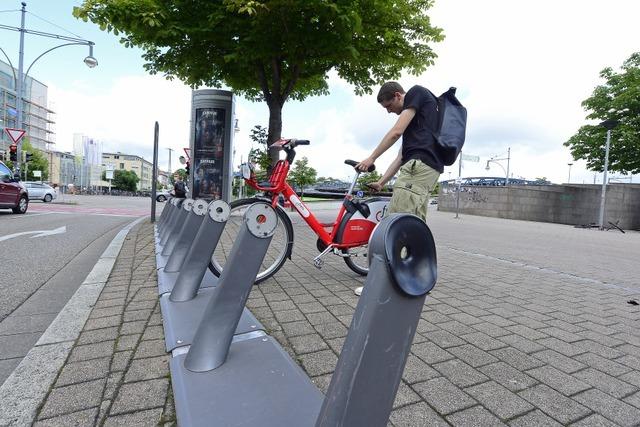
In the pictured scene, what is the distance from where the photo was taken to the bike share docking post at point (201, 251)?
8.46 feet

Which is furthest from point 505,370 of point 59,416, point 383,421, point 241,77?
point 241,77

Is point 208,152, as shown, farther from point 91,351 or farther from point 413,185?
point 91,351

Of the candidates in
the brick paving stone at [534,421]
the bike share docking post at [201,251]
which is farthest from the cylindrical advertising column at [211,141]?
the brick paving stone at [534,421]

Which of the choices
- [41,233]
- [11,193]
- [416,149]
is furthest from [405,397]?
[11,193]

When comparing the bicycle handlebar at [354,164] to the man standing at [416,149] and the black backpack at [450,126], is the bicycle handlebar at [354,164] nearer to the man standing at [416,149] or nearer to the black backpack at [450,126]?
the man standing at [416,149]

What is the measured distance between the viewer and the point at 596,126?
963 inches

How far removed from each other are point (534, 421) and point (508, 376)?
0.41 meters

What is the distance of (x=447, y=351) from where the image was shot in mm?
2307

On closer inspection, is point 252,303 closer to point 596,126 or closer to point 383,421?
point 383,421

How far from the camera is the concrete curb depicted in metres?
1.57

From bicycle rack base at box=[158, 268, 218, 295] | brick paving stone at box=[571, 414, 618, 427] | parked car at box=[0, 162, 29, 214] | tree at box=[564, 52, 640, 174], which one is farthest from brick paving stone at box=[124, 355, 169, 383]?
tree at box=[564, 52, 640, 174]

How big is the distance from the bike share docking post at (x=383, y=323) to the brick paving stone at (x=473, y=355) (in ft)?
4.72

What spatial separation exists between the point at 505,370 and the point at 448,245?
607 centimetres

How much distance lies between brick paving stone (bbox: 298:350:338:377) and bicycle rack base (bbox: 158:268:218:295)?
1.20 m
